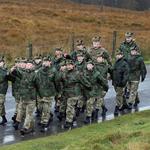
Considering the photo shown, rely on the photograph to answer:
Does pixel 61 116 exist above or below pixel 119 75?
below

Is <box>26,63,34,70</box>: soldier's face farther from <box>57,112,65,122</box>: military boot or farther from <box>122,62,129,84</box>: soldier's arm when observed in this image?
<box>122,62,129,84</box>: soldier's arm

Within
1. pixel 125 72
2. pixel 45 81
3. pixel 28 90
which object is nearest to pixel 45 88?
pixel 45 81

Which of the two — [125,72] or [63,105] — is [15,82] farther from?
[125,72]

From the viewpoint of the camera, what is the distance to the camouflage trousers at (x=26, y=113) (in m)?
14.9

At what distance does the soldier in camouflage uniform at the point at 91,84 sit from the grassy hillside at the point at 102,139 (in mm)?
583

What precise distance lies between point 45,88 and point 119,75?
264 cm

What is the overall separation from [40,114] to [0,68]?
4.91ft

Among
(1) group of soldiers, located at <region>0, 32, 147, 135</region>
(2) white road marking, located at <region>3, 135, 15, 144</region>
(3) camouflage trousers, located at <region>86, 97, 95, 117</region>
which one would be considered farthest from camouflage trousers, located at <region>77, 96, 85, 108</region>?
(2) white road marking, located at <region>3, 135, 15, 144</region>

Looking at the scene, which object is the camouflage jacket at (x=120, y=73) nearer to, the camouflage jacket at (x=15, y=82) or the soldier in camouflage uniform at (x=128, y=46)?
the soldier in camouflage uniform at (x=128, y=46)

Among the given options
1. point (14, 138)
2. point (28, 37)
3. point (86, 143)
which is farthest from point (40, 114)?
point (28, 37)

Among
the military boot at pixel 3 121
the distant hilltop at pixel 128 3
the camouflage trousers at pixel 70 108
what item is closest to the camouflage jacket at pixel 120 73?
the camouflage trousers at pixel 70 108

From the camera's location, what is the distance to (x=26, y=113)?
1508 centimetres

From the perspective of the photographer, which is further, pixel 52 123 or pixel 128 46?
pixel 128 46

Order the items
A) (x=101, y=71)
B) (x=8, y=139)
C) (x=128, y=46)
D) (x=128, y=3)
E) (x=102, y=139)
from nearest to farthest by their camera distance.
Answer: (x=102, y=139), (x=8, y=139), (x=101, y=71), (x=128, y=46), (x=128, y=3)
